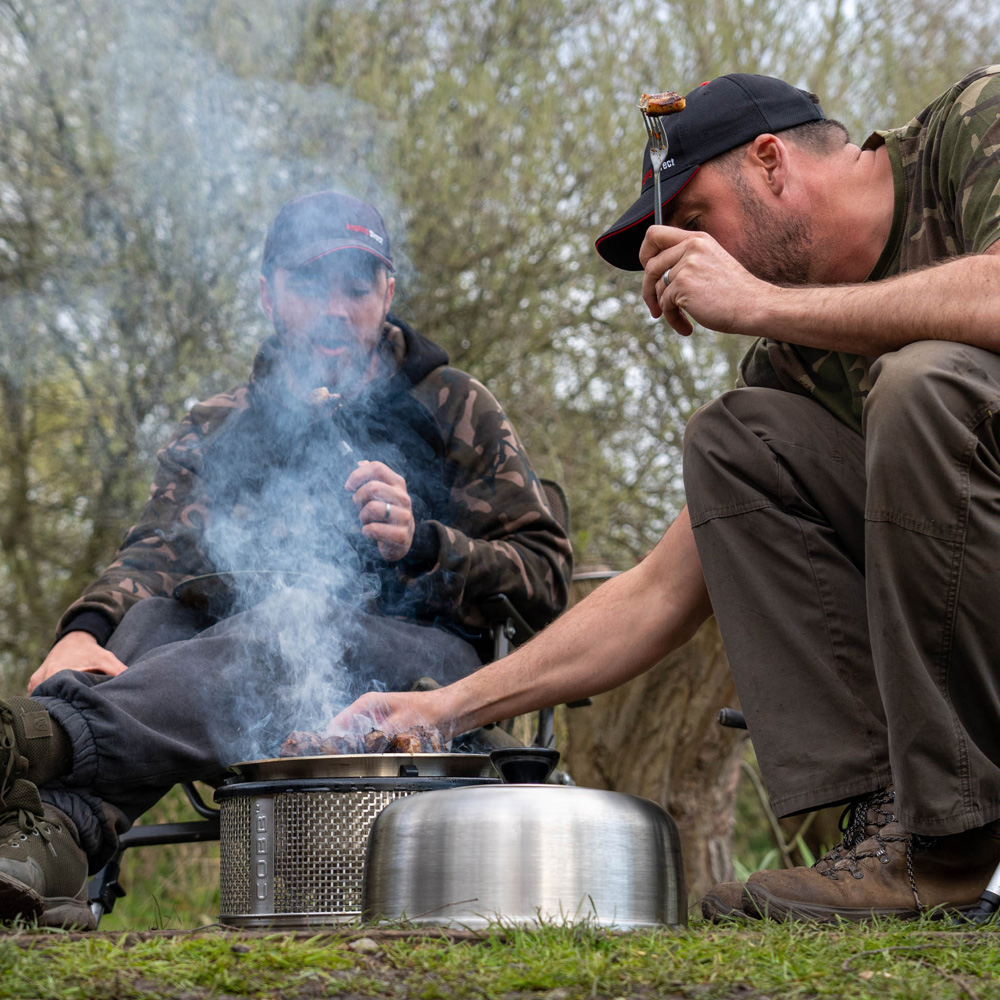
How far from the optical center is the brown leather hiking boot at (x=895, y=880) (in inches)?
75.4

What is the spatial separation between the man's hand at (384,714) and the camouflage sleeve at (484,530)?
58 centimetres

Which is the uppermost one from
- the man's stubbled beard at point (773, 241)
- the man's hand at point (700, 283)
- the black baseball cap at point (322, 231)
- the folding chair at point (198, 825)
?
the black baseball cap at point (322, 231)

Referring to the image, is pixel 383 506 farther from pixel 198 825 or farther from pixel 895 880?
pixel 895 880

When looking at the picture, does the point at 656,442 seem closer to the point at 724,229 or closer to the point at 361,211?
the point at 361,211

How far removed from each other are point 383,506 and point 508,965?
5.08 ft

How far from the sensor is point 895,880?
6.36 ft

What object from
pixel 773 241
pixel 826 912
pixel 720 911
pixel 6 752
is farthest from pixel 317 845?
pixel 773 241

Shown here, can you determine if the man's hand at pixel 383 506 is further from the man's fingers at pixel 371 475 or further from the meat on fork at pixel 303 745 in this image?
the meat on fork at pixel 303 745

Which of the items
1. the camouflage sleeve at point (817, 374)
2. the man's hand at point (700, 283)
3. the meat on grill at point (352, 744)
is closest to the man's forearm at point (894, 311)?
the man's hand at point (700, 283)

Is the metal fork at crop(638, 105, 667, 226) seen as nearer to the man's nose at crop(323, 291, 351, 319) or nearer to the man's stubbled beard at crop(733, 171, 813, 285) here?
the man's stubbled beard at crop(733, 171, 813, 285)

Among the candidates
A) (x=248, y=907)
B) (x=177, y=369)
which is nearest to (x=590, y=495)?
(x=177, y=369)

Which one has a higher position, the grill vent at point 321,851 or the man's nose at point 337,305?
the man's nose at point 337,305

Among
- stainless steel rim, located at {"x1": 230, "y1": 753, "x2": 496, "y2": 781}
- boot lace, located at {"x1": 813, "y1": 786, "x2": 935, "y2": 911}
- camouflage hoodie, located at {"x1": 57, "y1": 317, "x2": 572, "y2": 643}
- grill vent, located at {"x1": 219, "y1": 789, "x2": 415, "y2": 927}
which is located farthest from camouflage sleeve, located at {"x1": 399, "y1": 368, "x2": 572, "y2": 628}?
boot lace, located at {"x1": 813, "y1": 786, "x2": 935, "y2": 911}

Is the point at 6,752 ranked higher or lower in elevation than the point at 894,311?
lower
